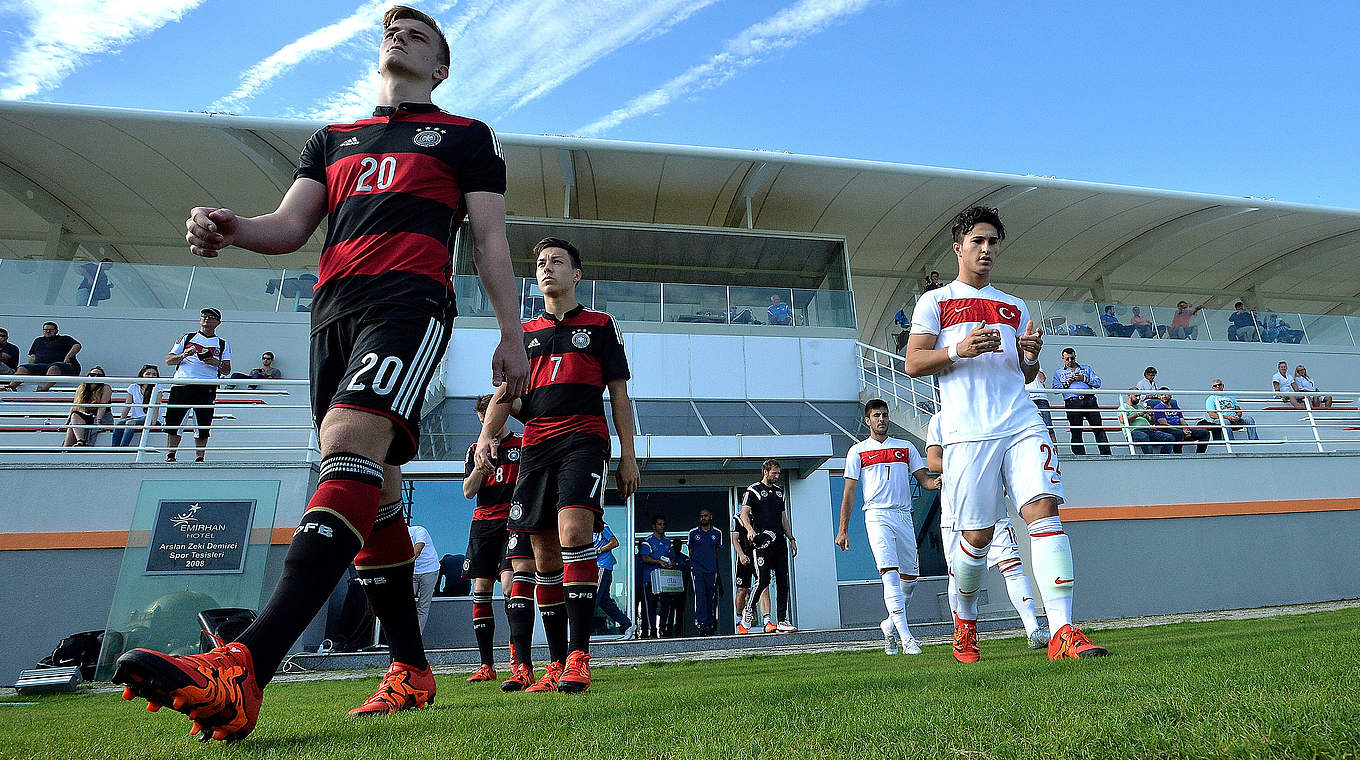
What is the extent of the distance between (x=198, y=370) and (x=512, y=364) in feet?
34.5

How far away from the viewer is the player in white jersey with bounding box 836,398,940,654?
22.6 ft

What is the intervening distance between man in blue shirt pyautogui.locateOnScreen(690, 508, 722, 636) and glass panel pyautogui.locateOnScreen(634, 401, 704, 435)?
1532 millimetres

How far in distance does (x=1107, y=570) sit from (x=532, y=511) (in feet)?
31.6

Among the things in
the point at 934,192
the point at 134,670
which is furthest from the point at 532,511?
the point at 934,192

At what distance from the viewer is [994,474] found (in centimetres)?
396

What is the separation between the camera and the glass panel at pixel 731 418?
42.7 ft

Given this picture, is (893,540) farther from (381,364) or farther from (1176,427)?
(1176,427)

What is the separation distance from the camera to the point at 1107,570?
1075 centimetres

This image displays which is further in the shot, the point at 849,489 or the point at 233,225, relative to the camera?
the point at 849,489

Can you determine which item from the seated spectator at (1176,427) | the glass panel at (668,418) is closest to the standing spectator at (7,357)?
the glass panel at (668,418)

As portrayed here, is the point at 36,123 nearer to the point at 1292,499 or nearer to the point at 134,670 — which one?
the point at 134,670

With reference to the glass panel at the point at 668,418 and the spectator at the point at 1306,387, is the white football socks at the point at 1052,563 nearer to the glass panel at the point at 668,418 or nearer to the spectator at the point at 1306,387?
the glass panel at the point at 668,418

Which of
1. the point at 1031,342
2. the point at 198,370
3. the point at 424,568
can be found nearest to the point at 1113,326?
the point at 424,568

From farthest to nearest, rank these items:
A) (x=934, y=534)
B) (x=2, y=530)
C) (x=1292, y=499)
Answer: (x=934, y=534) → (x=1292, y=499) → (x=2, y=530)
